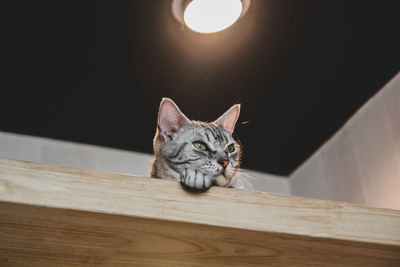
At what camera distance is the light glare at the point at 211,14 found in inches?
52.4

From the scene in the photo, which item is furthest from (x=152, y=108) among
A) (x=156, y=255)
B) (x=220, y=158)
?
(x=156, y=255)

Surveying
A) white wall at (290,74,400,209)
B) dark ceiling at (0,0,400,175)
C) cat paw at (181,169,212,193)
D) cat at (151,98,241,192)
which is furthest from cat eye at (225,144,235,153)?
white wall at (290,74,400,209)

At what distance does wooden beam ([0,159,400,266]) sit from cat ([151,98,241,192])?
26cm

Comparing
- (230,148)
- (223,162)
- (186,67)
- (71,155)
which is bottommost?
(223,162)

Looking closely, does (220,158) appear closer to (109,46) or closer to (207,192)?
(207,192)

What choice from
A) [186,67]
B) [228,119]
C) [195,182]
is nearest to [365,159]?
[228,119]

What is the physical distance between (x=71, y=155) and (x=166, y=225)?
3.98 ft

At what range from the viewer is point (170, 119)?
1.38 meters

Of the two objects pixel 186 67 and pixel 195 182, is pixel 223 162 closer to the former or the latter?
pixel 195 182

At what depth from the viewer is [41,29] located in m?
1.45

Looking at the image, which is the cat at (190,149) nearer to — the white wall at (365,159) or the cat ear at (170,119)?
the cat ear at (170,119)

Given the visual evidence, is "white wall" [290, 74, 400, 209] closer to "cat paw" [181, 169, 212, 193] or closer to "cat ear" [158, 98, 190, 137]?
"cat ear" [158, 98, 190, 137]

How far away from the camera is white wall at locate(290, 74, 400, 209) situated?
1.64 meters

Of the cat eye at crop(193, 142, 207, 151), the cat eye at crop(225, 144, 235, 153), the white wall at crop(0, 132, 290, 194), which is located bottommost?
the cat eye at crop(193, 142, 207, 151)
